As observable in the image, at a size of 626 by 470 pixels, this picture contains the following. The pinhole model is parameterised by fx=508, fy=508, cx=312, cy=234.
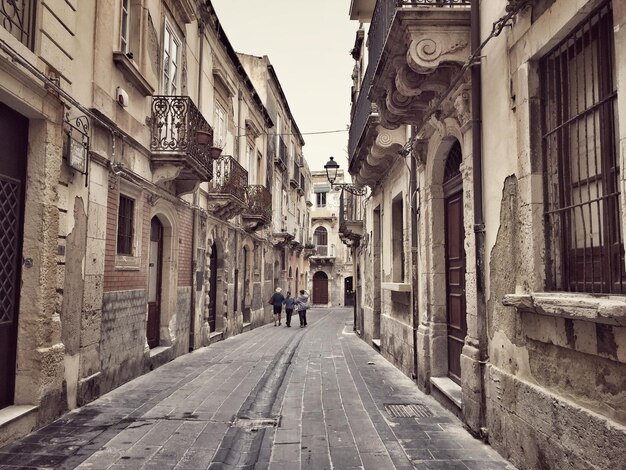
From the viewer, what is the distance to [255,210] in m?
17.3

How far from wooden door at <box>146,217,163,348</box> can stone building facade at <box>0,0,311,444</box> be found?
0.03 m

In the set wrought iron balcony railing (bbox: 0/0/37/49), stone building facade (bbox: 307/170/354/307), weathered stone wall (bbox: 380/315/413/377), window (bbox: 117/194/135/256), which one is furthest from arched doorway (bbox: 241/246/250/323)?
stone building facade (bbox: 307/170/354/307)

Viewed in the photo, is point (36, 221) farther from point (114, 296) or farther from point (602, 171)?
point (602, 171)

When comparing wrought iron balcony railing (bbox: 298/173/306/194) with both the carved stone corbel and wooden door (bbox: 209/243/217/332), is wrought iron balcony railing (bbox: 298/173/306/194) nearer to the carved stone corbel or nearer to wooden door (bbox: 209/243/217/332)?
wooden door (bbox: 209/243/217/332)

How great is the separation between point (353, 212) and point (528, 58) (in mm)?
13718

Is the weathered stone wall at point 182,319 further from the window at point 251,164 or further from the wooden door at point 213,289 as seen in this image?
the window at point 251,164

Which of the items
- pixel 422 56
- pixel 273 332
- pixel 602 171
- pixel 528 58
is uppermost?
pixel 422 56

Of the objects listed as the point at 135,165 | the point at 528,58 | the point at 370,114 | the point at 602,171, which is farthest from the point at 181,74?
the point at 602,171

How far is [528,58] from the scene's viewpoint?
426 centimetres

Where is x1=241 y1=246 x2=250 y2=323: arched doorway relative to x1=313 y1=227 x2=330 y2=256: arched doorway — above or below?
below

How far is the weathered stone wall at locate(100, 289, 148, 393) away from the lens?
727 cm

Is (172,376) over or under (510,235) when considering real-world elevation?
under

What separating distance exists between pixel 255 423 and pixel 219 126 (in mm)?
10225

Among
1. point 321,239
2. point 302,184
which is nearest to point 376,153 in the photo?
point 302,184
